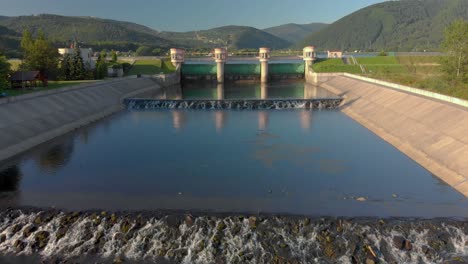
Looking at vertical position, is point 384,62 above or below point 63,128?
above

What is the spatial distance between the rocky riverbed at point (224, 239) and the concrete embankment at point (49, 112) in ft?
43.0

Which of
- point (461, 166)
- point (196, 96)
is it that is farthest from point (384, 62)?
point (461, 166)

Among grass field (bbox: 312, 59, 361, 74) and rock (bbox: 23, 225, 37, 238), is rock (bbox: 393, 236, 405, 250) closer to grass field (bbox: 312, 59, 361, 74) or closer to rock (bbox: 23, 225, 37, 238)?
rock (bbox: 23, 225, 37, 238)

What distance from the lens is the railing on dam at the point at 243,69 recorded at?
86.7m

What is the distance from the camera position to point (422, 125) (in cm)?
3203

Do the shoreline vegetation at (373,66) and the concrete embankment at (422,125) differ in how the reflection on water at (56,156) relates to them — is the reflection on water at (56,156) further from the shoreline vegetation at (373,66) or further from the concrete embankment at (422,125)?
the shoreline vegetation at (373,66)

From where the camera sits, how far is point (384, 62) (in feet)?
290

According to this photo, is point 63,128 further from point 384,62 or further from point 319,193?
point 384,62

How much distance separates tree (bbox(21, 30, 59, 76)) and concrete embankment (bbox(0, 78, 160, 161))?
11.3 metres

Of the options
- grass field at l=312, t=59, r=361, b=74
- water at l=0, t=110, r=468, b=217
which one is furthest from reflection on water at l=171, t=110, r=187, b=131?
grass field at l=312, t=59, r=361, b=74

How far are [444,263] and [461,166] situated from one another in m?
9.50

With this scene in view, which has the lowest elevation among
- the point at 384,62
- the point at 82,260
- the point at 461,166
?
the point at 82,260

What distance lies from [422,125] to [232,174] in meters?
17.3

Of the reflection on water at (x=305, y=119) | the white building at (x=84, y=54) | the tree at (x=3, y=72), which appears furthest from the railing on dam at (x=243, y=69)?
the tree at (x=3, y=72)
